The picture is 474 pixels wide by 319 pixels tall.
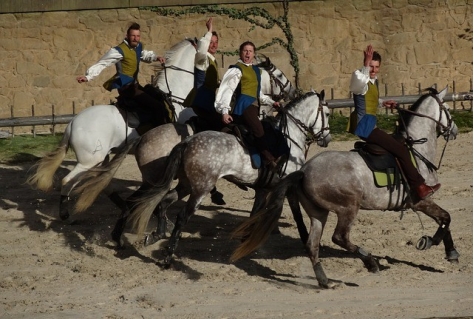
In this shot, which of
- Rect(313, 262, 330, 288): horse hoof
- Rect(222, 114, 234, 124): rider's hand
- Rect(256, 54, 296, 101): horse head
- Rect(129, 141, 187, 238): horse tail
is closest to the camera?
Rect(313, 262, 330, 288): horse hoof

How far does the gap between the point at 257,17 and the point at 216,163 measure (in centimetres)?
738

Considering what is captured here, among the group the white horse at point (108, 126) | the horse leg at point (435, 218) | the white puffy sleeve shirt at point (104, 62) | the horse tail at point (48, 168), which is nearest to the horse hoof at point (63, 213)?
the white horse at point (108, 126)

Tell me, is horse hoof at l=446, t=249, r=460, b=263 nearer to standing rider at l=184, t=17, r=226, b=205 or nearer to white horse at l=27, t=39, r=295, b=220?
standing rider at l=184, t=17, r=226, b=205

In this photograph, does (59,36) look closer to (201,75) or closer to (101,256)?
(201,75)

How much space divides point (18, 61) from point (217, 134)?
7.35 metres

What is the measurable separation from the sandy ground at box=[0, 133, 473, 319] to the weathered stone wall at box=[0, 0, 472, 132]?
4.18 meters

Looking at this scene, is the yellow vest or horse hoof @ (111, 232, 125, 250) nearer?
horse hoof @ (111, 232, 125, 250)

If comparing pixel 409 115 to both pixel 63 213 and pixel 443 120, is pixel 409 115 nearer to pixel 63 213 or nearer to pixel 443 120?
pixel 443 120

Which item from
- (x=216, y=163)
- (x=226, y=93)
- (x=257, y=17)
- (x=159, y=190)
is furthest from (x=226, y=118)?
(x=257, y=17)

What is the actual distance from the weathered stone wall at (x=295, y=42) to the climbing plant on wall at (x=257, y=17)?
8cm

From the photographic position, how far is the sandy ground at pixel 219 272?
11.0 metres

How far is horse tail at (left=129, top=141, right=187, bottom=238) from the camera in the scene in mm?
12150

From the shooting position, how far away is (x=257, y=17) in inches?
754

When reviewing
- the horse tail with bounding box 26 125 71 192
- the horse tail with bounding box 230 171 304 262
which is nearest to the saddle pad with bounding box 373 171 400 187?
the horse tail with bounding box 230 171 304 262
